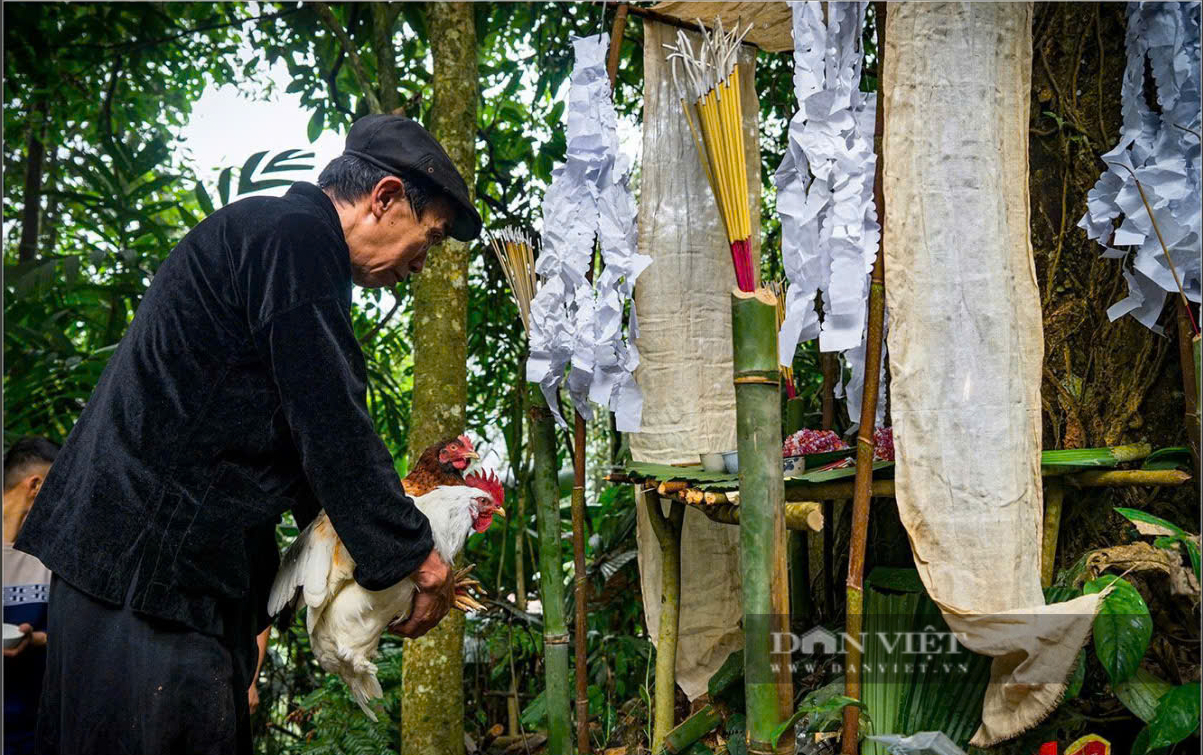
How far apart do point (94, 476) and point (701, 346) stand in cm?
150

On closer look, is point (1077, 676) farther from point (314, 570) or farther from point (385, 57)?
point (385, 57)

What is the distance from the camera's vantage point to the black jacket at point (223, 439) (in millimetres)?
1498

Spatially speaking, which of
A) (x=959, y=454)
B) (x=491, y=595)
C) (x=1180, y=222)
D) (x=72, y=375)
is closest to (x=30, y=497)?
(x=72, y=375)

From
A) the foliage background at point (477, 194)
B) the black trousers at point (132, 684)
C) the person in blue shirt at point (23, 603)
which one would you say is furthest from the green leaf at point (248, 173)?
the black trousers at point (132, 684)

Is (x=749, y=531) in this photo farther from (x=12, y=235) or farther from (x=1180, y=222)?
(x=12, y=235)

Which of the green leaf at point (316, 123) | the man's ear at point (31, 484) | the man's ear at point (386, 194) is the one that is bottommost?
the man's ear at point (31, 484)

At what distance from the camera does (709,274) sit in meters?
2.58

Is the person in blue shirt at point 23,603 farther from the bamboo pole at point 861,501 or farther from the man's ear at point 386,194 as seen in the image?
the bamboo pole at point 861,501

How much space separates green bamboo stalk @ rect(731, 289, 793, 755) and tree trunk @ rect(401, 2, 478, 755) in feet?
4.63

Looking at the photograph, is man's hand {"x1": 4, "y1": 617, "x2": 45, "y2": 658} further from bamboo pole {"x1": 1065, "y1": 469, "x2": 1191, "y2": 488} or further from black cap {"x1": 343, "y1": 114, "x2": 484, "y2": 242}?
bamboo pole {"x1": 1065, "y1": 469, "x2": 1191, "y2": 488}

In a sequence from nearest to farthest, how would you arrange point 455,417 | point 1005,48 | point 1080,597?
point 1080,597 → point 1005,48 → point 455,417

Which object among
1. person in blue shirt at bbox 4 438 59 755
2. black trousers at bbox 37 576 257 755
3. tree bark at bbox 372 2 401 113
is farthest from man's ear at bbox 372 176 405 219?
tree bark at bbox 372 2 401 113

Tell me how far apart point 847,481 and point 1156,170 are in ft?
3.07

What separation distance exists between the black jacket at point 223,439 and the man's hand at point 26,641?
99 centimetres
